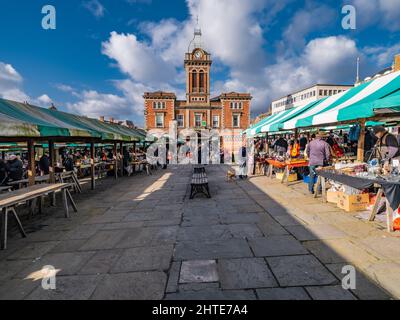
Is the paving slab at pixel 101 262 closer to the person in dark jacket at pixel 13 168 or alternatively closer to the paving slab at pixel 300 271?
the paving slab at pixel 300 271

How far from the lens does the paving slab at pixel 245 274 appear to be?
8.70 feet

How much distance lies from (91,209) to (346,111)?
6.75 m

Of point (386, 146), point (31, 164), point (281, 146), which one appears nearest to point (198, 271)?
point (386, 146)

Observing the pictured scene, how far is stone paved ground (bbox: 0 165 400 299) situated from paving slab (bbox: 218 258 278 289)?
12mm

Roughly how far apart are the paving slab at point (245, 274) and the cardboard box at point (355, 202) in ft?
10.5

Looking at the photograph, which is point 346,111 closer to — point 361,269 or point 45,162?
point 361,269

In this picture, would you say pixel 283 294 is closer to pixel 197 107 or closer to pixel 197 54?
pixel 197 107

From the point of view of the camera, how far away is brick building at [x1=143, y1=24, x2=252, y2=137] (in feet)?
124

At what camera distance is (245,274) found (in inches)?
113

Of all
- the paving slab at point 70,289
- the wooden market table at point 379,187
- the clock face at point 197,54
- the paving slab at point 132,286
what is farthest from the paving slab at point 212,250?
the clock face at point 197,54

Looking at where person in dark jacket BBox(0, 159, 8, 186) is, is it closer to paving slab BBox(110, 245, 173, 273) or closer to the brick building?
paving slab BBox(110, 245, 173, 273)
